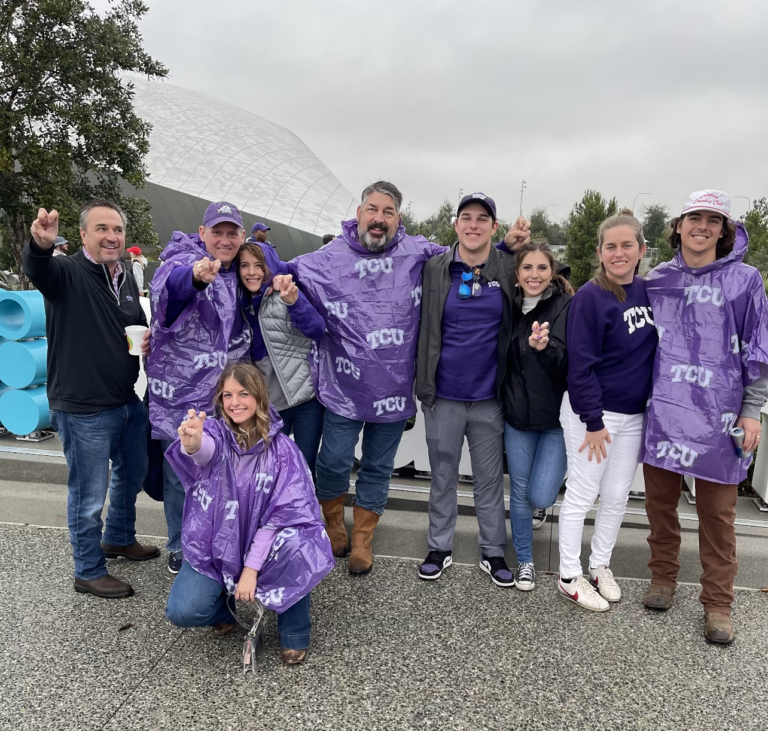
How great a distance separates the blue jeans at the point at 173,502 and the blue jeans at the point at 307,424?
0.64 metres

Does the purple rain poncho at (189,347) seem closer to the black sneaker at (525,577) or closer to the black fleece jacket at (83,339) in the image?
the black fleece jacket at (83,339)

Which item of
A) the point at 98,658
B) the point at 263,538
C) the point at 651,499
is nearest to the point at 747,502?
the point at 651,499

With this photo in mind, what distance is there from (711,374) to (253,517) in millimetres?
2127

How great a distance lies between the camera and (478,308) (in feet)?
9.96

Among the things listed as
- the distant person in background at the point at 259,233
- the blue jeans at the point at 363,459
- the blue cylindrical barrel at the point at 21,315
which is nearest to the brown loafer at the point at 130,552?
the blue jeans at the point at 363,459

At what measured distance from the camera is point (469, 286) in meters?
3.04

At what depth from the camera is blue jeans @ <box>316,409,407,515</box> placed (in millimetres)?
3268

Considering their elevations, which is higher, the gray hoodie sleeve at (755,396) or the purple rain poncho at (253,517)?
the gray hoodie sleeve at (755,396)

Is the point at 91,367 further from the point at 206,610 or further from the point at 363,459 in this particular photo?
the point at 363,459

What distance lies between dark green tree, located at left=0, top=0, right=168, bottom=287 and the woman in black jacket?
8768 millimetres

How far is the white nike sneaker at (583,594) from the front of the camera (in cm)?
287

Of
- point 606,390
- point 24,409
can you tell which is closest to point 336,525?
point 606,390

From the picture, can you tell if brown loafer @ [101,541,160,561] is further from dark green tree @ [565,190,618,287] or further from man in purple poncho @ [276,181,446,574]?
dark green tree @ [565,190,618,287]

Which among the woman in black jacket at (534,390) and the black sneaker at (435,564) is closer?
the woman in black jacket at (534,390)
